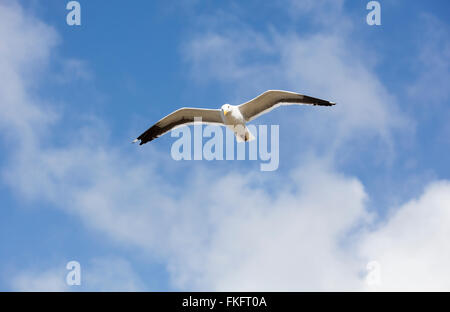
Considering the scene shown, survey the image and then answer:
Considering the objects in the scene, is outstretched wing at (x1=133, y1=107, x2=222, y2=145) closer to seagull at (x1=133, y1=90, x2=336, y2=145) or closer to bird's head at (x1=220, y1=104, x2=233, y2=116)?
seagull at (x1=133, y1=90, x2=336, y2=145)

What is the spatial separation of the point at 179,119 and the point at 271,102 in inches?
129

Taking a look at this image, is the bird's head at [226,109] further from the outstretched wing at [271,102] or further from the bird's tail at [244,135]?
the bird's tail at [244,135]

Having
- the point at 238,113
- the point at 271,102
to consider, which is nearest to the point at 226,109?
the point at 238,113

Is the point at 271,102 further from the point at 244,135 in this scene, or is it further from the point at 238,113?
the point at 244,135

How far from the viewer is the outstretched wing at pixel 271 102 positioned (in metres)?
16.9

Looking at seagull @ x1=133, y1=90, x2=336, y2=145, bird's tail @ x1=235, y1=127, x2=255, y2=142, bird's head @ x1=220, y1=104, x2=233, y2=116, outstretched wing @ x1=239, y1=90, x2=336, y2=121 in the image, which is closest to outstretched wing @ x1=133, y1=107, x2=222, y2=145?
seagull @ x1=133, y1=90, x2=336, y2=145

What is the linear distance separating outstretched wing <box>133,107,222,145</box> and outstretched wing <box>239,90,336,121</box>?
1077 millimetres

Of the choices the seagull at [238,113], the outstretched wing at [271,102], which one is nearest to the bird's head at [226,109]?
the seagull at [238,113]
